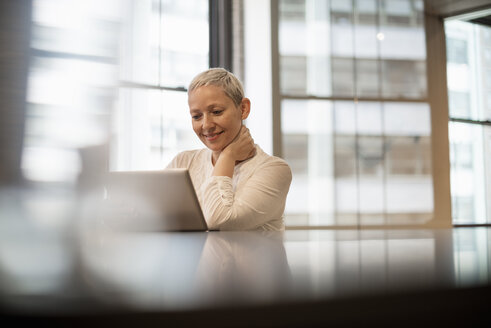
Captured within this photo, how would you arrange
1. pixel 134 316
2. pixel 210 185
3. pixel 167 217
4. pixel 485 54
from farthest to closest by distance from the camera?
pixel 485 54 < pixel 210 185 < pixel 167 217 < pixel 134 316

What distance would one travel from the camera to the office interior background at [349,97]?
12.2ft

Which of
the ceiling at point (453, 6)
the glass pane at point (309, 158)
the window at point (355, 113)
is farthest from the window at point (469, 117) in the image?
the glass pane at point (309, 158)

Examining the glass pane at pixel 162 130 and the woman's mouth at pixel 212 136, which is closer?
the woman's mouth at pixel 212 136

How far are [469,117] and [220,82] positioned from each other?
3.88m

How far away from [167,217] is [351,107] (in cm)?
343

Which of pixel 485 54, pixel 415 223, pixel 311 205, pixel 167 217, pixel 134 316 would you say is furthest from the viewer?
pixel 485 54

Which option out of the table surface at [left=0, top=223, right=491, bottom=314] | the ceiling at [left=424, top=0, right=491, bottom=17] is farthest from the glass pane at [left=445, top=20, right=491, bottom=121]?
the table surface at [left=0, top=223, right=491, bottom=314]

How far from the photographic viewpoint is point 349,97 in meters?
4.18

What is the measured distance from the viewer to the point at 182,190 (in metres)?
1.00

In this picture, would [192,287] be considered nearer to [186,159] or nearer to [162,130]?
[186,159]

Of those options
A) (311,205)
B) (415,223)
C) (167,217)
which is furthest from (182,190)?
(415,223)

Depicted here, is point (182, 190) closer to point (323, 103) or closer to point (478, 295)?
point (478, 295)

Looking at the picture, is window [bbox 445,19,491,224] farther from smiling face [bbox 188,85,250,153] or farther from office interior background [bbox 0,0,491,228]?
smiling face [bbox 188,85,250,153]

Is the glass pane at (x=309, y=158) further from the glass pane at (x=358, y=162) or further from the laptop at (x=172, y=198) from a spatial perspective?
the laptop at (x=172, y=198)
